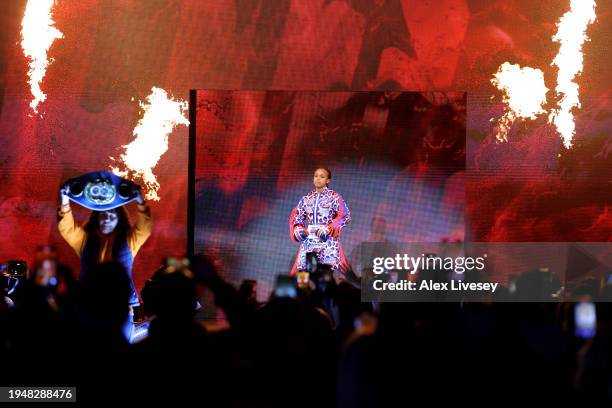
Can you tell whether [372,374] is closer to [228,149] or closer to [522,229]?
[228,149]

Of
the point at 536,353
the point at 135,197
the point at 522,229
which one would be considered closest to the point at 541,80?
the point at 522,229

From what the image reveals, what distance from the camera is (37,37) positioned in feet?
27.4

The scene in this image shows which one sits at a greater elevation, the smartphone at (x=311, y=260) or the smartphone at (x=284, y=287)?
the smartphone at (x=311, y=260)

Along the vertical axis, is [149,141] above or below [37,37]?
below

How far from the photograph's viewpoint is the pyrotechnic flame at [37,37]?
8320 mm

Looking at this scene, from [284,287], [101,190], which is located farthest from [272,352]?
[101,190]

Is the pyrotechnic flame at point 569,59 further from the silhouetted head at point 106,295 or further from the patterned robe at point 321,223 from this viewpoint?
the silhouetted head at point 106,295

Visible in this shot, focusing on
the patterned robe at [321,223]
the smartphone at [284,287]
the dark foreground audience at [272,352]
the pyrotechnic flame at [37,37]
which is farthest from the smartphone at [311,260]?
the smartphone at [284,287]

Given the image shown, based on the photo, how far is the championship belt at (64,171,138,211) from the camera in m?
3.96

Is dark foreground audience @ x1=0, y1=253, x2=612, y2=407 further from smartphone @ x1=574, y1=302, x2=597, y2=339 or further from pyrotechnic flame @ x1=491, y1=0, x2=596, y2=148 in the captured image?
pyrotechnic flame @ x1=491, y1=0, x2=596, y2=148

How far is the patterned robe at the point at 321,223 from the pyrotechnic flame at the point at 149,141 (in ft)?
5.60

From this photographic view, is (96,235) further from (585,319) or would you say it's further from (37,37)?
(37,37)

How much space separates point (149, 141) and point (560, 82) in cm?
455

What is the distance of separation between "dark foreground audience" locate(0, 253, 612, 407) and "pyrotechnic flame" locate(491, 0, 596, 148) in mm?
5799
